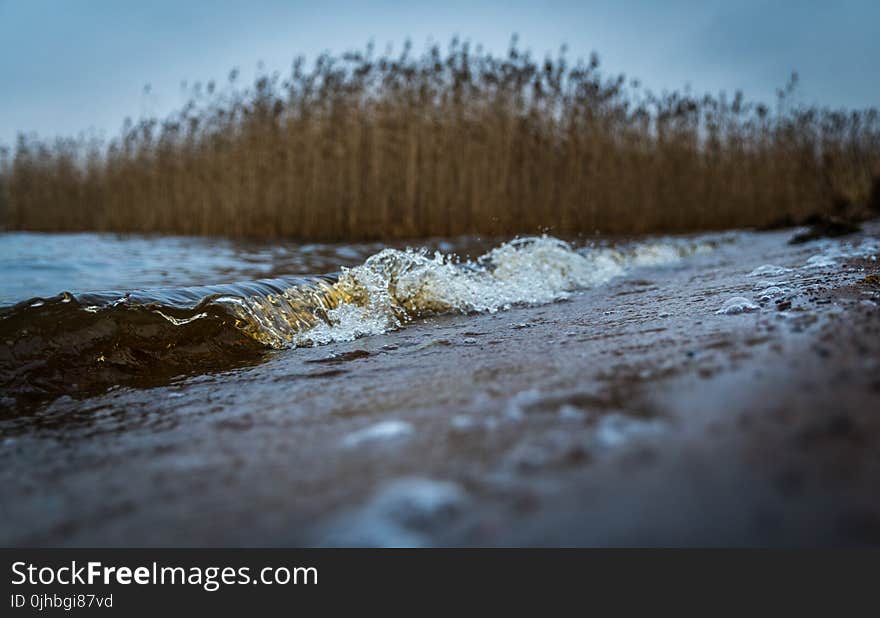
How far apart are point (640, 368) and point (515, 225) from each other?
24.1 feet

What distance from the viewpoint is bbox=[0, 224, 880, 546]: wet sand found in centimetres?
76

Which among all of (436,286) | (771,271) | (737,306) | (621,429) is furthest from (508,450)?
(771,271)

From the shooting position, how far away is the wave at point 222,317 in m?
2.12

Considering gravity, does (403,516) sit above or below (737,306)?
below

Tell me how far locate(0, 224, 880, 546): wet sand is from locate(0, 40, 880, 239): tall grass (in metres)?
6.80

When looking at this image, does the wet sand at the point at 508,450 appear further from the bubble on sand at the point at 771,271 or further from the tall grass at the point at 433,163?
the tall grass at the point at 433,163

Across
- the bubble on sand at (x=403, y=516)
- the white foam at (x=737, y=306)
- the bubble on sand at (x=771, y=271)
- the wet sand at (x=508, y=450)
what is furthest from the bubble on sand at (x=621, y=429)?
the bubble on sand at (x=771, y=271)

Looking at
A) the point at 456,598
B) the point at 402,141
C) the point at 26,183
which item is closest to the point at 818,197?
the point at 402,141

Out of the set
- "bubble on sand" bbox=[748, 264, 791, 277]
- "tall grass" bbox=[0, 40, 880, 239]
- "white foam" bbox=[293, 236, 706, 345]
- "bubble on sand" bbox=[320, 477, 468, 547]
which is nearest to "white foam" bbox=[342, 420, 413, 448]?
"bubble on sand" bbox=[320, 477, 468, 547]

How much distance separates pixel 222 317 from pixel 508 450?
1.95 metres

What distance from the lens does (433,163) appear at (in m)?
8.64

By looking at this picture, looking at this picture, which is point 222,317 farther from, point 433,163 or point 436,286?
point 433,163

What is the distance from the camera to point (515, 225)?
8570 millimetres

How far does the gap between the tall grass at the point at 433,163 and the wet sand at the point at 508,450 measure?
22.3ft
